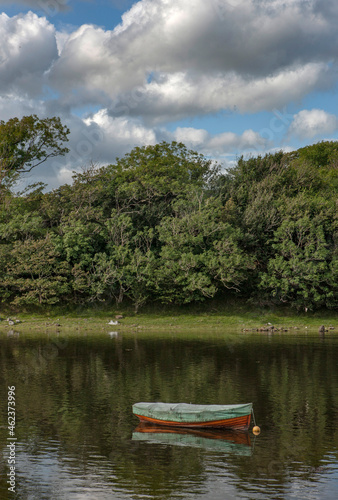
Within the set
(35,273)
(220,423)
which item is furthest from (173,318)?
(220,423)

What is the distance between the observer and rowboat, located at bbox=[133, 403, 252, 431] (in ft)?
84.1

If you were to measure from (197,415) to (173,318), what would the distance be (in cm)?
4812

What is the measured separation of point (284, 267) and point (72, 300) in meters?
30.3

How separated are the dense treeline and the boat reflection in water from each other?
45.9 m

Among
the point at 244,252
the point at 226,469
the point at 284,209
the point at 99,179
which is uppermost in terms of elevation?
the point at 99,179

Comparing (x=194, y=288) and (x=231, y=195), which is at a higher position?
(x=231, y=195)

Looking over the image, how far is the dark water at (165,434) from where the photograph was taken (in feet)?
63.3

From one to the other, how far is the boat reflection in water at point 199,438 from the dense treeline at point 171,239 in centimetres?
4586

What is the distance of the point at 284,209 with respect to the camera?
82688mm

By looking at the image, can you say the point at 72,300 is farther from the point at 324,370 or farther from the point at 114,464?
the point at 114,464

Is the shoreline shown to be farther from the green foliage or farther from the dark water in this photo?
the dark water

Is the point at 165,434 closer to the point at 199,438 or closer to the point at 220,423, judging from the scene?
the point at 199,438

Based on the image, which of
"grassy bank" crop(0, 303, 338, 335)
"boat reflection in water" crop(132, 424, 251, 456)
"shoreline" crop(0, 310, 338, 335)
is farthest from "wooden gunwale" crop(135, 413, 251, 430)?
"grassy bank" crop(0, 303, 338, 335)

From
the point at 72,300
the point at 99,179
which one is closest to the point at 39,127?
the point at 99,179
